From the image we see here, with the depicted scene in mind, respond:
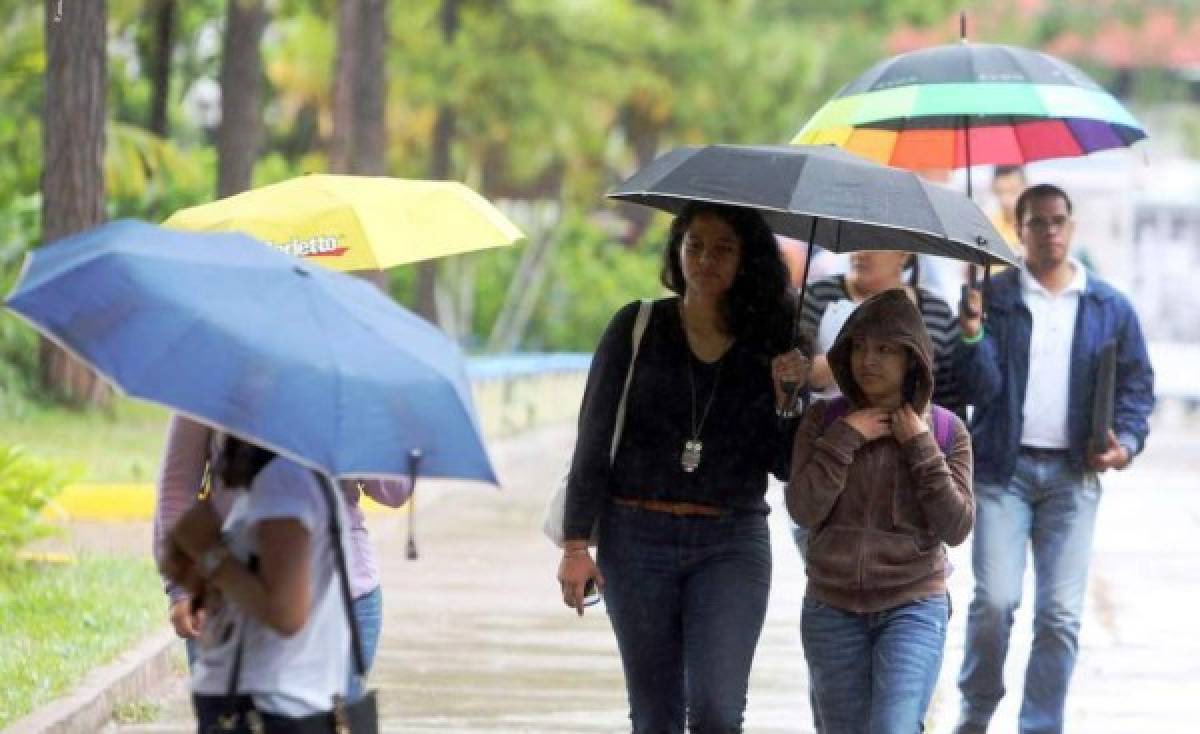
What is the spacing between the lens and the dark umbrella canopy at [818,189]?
21.3 feet

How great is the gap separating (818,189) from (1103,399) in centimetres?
247

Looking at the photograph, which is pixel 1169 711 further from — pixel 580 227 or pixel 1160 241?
pixel 1160 241

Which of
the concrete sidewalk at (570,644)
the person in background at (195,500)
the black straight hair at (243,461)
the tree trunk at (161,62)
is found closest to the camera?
the black straight hair at (243,461)

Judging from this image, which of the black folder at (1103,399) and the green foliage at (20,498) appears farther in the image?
the green foliage at (20,498)

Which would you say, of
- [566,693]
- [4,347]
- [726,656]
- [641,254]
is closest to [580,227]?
[641,254]

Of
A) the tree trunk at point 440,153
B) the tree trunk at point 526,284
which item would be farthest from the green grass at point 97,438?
the tree trunk at point 526,284

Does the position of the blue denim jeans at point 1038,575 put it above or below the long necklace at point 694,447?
below

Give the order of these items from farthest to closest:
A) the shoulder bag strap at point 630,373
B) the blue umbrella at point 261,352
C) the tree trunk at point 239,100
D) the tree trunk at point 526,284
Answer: the tree trunk at point 526,284 < the tree trunk at point 239,100 < the shoulder bag strap at point 630,373 < the blue umbrella at point 261,352

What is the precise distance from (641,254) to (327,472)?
35.2 meters

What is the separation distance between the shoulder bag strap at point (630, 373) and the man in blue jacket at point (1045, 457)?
6.93 feet

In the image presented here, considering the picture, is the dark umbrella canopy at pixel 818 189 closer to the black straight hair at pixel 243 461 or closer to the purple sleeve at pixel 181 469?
the purple sleeve at pixel 181 469

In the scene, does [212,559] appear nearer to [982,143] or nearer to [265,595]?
[265,595]

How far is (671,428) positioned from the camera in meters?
6.64

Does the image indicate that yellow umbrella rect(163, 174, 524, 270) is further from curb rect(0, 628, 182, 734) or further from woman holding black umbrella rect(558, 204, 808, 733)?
curb rect(0, 628, 182, 734)
